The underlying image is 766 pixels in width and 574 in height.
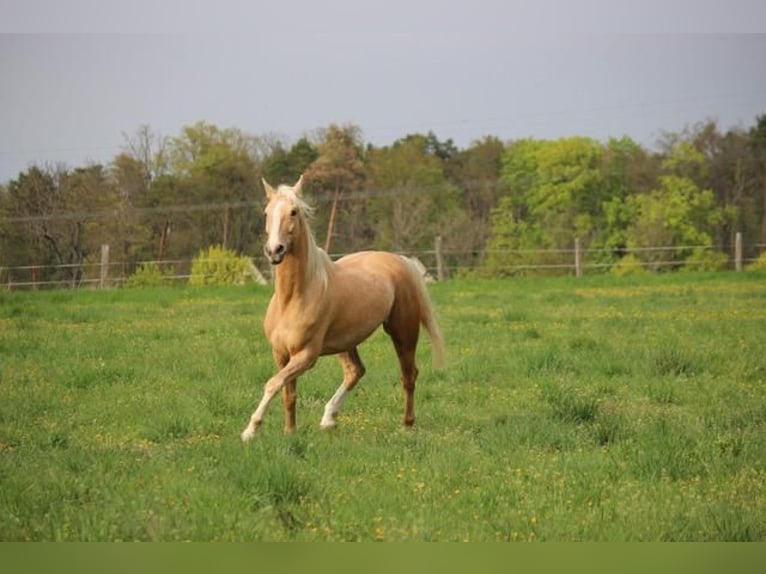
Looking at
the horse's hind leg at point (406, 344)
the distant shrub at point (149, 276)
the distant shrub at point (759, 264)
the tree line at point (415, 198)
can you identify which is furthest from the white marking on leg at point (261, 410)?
the distant shrub at point (759, 264)

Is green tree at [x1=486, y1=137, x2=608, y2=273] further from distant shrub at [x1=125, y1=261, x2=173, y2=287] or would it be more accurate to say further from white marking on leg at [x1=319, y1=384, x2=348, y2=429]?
white marking on leg at [x1=319, y1=384, x2=348, y2=429]

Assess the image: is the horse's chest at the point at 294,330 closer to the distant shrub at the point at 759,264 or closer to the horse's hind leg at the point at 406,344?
the horse's hind leg at the point at 406,344

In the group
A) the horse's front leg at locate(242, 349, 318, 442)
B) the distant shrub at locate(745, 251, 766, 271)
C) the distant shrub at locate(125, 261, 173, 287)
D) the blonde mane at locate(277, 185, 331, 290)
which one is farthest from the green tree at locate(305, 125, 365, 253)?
the distant shrub at locate(745, 251, 766, 271)

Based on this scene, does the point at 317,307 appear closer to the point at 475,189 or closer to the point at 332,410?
the point at 332,410

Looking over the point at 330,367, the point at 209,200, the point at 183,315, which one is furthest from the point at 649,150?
the point at 330,367

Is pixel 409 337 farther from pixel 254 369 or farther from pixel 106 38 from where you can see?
pixel 106 38

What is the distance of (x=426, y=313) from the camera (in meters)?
8.30

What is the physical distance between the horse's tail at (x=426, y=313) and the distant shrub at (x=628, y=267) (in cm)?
3019

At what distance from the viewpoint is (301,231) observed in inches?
271

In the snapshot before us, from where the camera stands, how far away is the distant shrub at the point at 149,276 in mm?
24031

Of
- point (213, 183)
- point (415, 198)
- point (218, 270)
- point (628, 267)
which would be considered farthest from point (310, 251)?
point (628, 267)

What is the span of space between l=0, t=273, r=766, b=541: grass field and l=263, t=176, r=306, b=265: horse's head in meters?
1.30

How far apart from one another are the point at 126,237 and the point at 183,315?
7.83 m

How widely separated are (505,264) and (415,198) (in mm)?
4780
